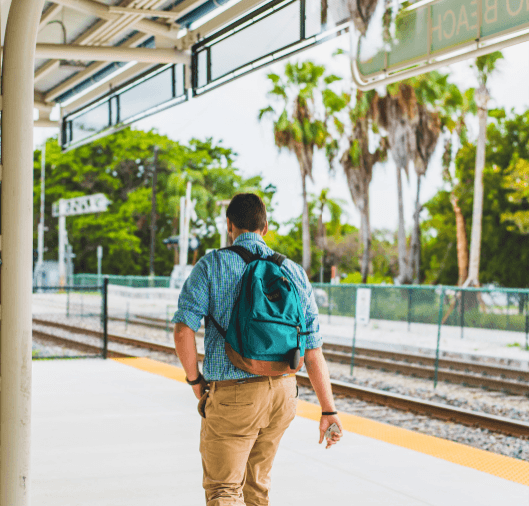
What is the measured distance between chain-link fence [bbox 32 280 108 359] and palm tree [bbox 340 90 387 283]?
1595 centimetres

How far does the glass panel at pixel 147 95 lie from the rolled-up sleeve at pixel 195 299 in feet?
17.9

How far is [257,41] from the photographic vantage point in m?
6.21

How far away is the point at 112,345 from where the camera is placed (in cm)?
Answer: 1659

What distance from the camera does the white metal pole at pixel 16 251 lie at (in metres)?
3.05

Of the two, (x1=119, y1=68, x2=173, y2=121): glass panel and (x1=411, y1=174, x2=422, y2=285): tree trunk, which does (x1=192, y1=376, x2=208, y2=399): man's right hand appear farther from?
(x1=411, y1=174, x2=422, y2=285): tree trunk

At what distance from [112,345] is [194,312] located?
14.3 m

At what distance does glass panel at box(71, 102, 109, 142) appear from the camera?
9586 millimetres

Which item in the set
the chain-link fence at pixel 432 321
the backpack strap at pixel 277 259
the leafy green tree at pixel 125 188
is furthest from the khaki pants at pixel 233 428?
the leafy green tree at pixel 125 188

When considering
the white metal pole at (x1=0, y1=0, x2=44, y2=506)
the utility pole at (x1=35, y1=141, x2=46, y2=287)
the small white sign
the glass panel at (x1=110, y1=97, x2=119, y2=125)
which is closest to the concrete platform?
the white metal pole at (x1=0, y1=0, x2=44, y2=506)

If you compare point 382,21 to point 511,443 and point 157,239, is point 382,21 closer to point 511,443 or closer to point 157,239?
point 511,443

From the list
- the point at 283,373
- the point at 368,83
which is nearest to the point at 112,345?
the point at 368,83

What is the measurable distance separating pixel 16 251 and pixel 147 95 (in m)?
5.81

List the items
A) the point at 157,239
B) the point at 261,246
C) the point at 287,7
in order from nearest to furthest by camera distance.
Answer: the point at 261,246
the point at 287,7
the point at 157,239

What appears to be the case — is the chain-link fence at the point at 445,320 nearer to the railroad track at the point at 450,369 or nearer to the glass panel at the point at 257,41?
the railroad track at the point at 450,369
